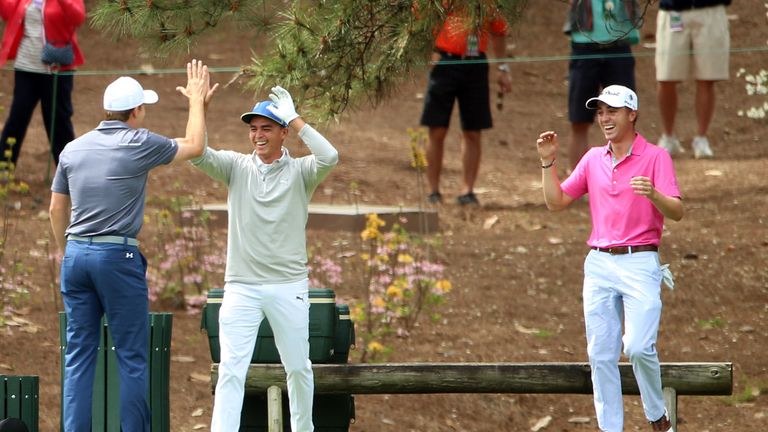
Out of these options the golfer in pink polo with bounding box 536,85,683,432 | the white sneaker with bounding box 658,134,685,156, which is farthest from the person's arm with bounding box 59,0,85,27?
the white sneaker with bounding box 658,134,685,156

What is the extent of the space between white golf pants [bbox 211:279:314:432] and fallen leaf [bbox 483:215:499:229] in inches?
205

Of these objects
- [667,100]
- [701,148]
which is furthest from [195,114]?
[701,148]

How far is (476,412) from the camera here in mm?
8844

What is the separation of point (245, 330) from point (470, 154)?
18.1 ft

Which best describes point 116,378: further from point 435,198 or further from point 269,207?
point 435,198

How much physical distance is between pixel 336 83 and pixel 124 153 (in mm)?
1387

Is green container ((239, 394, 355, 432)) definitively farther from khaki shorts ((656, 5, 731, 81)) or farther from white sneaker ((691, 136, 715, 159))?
white sneaker ((691, 136, 715, 159))

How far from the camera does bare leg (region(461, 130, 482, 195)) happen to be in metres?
11.9

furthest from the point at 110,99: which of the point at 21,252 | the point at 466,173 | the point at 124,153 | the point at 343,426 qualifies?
the point at 466,173

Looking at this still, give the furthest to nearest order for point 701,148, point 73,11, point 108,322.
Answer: point 701,148
point 73,11
point 108,322

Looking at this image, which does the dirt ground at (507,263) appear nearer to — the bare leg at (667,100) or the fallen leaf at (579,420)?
the fallen leaf at (579,420)

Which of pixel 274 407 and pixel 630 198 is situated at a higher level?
pixel 630 198

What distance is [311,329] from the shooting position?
7.34 meters

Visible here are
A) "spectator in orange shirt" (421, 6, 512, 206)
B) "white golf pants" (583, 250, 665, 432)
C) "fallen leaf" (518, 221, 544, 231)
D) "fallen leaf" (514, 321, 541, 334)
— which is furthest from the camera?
"fallen leaf" (518, 221, 544, 231)
